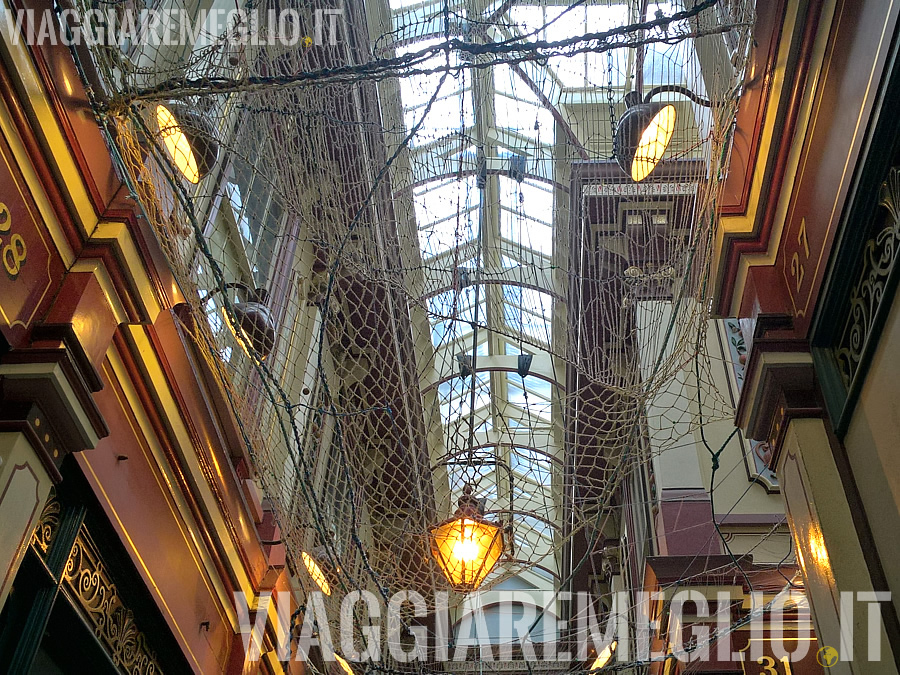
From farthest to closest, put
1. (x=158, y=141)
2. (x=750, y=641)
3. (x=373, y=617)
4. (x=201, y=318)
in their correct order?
1. (x=750, y=641)
2. (x=373, y=617)
3. (x=201, y=318)
4. (x=158, y=141)

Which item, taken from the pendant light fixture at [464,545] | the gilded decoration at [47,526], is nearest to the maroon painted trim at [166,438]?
the gilded decoration at [47,526]

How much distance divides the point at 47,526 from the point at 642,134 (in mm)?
2262

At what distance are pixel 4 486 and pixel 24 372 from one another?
26cm

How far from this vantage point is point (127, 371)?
109 inches

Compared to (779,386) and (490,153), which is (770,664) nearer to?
(779,386)

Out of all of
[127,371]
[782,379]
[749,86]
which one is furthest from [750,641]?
[127,371]

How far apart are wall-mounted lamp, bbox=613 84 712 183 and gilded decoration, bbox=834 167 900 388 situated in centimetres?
122

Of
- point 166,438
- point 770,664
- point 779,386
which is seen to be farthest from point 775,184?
point 770,664

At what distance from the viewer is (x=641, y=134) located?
125 inches

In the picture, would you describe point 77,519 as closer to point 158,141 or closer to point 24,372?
point 24,372

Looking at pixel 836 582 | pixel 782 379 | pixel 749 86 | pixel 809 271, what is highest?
pixel 749 86

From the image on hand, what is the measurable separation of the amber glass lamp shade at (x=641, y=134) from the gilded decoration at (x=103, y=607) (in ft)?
6.98

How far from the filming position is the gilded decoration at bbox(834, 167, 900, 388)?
1.81 meters

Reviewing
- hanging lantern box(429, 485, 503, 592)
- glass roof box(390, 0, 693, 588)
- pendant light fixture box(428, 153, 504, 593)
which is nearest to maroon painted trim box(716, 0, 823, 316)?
glass roof box(390, 0, 693, 588)
